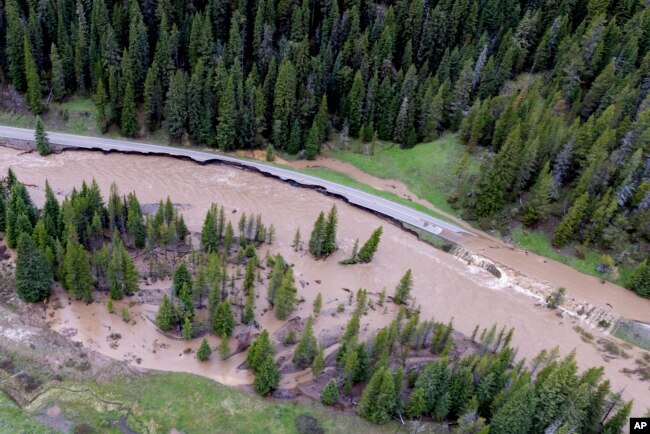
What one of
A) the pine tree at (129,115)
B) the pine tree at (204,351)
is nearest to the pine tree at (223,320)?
the pine tree at (204,351)

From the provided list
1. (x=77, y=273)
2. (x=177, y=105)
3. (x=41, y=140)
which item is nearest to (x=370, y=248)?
(x=77, y=273)

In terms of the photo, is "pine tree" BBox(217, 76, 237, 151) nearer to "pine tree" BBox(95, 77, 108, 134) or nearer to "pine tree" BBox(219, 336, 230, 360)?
"pine tree" BBox(95, 77, 108, 134)

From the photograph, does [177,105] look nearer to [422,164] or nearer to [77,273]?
[77,273]

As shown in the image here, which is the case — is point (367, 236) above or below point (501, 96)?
below

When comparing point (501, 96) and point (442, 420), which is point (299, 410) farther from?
point (501, 96)

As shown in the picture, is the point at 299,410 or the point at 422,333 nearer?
the point at 299,410

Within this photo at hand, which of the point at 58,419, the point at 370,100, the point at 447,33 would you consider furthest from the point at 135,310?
the point at 447,33
